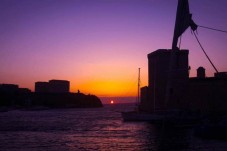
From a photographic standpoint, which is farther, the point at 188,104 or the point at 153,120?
the point at 188,104

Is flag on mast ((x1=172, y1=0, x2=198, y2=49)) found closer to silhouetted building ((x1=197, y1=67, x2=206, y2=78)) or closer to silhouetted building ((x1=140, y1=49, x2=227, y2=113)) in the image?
silhouetted building ((x1=140, y1=49, x2=227, y2=113))

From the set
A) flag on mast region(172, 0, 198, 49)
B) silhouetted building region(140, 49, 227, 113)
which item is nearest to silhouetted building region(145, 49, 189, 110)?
silhouetted building region(140, 49, 227, 113)

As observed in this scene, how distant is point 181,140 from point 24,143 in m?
17.4

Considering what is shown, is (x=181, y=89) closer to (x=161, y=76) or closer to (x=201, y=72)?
(x=161, y=76)

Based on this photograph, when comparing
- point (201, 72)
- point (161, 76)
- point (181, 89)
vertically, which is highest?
point (201, 72)

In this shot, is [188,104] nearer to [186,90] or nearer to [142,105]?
[186,90]

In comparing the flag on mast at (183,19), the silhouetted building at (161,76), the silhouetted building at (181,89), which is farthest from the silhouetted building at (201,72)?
the flag on mast at (183,19)

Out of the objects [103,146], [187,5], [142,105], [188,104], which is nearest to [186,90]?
[188,104]

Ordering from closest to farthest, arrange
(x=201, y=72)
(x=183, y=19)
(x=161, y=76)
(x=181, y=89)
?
(x=183, y=19) → (x=181, y=89) → (x=161, y=76) → (x=201, y=72)

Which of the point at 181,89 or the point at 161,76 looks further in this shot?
the point at 161,76

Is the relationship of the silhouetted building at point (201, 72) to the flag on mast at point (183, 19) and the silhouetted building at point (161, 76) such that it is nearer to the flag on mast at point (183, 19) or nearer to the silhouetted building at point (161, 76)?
the silhouetted building at point (161, 76)

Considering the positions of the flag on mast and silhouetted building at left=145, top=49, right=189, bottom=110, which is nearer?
the flag on mast

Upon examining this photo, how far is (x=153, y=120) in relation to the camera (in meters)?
78.3

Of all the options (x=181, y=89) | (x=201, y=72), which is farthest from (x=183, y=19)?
(x=201, y=72)
